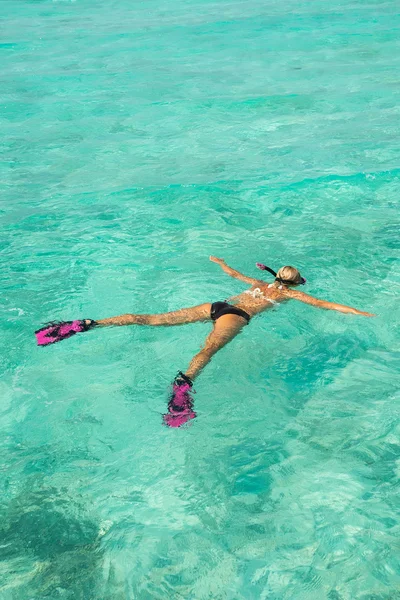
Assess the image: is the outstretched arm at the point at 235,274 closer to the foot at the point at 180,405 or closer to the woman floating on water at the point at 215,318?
the woman floating on water at the point at 215,318

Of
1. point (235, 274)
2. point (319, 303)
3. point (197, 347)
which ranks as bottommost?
point (197, 347)

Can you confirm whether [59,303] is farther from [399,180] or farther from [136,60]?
[136,60]

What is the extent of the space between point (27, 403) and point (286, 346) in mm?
2884

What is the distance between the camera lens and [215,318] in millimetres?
7137

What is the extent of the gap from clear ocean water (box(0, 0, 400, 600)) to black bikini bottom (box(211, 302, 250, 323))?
0.42 meters

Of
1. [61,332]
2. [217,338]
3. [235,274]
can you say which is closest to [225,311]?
[217,338]

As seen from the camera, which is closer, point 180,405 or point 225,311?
point 180,405

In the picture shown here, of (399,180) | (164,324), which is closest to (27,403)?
(164,324)

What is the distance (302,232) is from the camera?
391 inches

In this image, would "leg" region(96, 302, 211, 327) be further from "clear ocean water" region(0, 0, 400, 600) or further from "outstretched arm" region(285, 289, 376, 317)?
"outstretched arm" region(285, 289, 376, 317)

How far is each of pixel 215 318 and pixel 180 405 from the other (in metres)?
1.34

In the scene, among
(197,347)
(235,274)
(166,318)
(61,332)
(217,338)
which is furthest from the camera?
(235,274)

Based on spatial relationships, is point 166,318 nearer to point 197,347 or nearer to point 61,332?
point 197,347

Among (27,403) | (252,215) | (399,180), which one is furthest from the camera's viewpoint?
(399,180)
